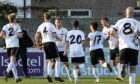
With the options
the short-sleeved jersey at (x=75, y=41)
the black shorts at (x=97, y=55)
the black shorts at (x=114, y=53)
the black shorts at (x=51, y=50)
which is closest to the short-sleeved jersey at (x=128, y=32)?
the short-sleeved jersey at (x=75, y=41)

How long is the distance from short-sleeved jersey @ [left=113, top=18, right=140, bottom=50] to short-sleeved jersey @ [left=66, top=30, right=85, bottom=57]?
4030 millimetres

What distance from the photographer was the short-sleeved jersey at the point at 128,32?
704 inches

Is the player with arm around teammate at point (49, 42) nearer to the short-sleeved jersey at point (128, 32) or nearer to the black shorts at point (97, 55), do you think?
the black shorts at point (97, 55)

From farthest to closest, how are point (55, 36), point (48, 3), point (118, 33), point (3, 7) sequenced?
1. point (48, 3)
2. point (3, 7)
3. point (55, 36)
4. point (118, 33)

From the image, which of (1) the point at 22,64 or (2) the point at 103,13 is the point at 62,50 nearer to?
(1) the point at 22,64

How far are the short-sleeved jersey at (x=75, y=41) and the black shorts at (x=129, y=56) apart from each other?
415cm

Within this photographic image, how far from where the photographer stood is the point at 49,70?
21.8 metres

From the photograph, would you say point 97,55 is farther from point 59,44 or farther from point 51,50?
point 51,50

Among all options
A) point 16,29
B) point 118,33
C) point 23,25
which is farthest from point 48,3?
point 118,33

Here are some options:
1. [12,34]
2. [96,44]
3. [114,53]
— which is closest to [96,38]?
[96,44]

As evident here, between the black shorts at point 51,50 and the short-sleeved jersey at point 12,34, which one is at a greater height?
the short-sleeved jersey at point 12,34

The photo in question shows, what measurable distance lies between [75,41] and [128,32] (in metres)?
4.34

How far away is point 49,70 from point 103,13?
2397 cm

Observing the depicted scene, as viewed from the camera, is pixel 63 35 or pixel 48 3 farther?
pixel 48 3
